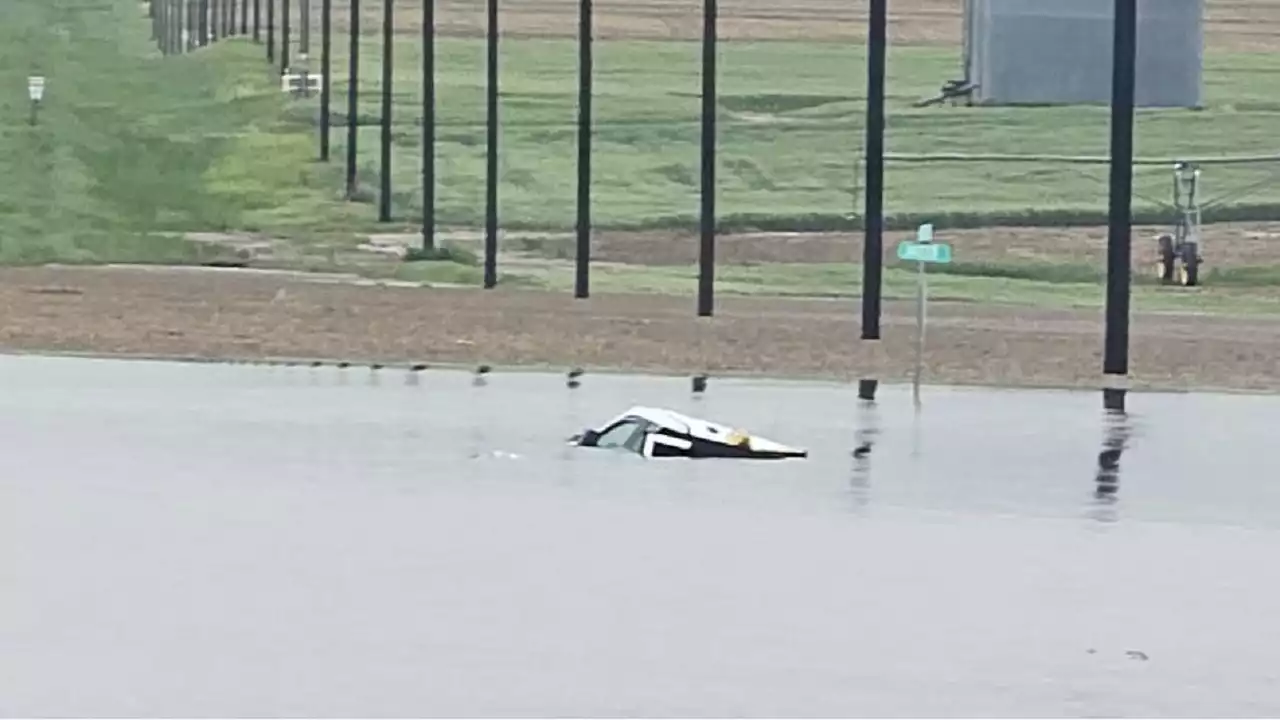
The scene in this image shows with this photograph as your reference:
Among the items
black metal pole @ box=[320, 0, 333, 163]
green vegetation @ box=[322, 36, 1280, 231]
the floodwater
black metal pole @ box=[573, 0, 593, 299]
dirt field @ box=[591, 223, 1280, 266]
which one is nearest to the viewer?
the floodwater

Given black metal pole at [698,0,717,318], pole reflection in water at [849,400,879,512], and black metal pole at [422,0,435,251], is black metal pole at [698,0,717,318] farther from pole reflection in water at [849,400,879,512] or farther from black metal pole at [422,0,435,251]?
pole reflection in water at [849,400,879,512]

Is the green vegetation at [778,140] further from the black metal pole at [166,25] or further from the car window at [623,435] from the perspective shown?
the car window at [623,435]

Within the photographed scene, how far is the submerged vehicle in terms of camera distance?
20.9 meters

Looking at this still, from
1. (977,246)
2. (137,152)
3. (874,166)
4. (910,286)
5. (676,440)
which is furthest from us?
(137,152)

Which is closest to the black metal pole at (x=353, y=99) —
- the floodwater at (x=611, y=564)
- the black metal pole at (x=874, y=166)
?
the black metal pole at (x=874, y=166)

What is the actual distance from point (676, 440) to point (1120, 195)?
10953mm

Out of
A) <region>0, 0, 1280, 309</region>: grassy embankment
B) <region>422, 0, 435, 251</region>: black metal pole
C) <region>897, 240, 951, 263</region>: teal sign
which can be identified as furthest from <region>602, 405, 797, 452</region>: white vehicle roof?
<region>422, 0, 435, 251</region>: black metal pole

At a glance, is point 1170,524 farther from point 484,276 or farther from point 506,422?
point 484,276

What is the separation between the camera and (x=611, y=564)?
1502cm

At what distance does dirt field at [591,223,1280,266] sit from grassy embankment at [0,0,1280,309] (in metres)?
1.34

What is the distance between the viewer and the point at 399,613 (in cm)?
1323

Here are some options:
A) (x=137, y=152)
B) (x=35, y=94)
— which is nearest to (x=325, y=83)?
(x=137, y=152)

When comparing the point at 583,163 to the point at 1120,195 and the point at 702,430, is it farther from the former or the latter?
the point at 702,430

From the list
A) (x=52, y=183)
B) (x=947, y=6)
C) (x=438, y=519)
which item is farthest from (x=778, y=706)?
(x=947, y=6)
